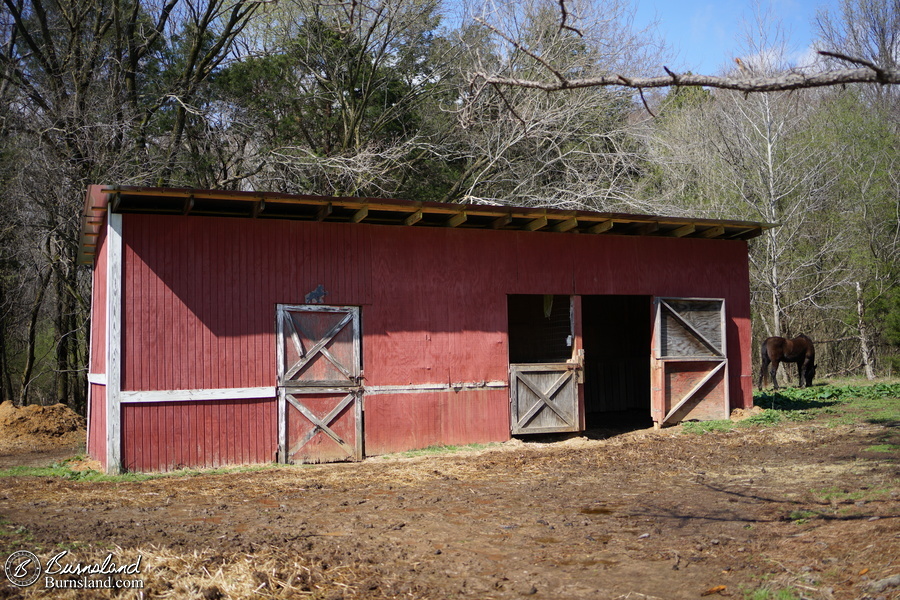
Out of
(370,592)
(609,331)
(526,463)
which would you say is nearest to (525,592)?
(370,592)

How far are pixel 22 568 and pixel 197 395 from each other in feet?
17.2

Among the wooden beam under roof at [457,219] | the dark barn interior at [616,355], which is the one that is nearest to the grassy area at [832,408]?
the dark barn interior at [616,355]

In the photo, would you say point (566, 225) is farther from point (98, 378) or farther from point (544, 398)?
point (98, 378)

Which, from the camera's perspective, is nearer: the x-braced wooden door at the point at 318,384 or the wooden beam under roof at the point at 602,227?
the x-braced wooden door at the point at 318,384

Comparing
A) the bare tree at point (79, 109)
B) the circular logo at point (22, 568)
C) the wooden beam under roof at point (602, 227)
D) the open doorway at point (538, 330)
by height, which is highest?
the bare tree at point (79, 109)

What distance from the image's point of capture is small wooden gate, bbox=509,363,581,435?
11.8m

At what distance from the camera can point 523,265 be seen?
39.3 ft

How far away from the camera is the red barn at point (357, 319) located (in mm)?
9711

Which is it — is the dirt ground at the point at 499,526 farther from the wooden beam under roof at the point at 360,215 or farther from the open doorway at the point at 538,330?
the open doorway at the point at 538,330

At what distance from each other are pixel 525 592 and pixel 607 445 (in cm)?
721

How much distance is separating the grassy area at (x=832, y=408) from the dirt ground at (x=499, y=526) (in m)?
2.07

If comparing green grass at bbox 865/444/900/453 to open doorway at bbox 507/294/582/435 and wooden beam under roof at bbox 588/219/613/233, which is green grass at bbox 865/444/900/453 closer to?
open doorway at bbox 507/294/582/435

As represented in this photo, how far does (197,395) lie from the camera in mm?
9836

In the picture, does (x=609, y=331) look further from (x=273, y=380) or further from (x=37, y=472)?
(x=37, y=472)
